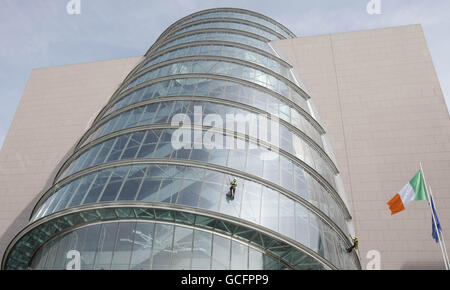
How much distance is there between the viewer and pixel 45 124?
3900 cm

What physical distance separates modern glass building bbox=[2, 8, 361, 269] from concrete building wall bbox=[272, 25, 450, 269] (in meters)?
2.90

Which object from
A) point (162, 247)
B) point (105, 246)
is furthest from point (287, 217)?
point (105, 246)

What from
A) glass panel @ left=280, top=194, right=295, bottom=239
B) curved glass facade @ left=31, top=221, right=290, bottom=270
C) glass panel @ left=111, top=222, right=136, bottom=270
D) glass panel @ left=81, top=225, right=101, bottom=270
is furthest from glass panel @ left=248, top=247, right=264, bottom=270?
glass panel @ left=81, top=225, right=101, bottom=270

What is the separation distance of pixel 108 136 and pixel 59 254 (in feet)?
24.7

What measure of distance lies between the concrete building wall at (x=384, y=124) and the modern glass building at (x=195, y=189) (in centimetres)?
290

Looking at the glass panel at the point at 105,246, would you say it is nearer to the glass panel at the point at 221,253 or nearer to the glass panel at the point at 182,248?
the glass panel at the point at 182,248

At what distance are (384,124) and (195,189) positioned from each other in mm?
20285

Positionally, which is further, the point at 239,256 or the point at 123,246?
the point at 239,256

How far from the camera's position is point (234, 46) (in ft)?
104

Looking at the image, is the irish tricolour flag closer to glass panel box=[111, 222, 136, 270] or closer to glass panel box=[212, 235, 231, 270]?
glass panel box=[212, 235, 231, 270]

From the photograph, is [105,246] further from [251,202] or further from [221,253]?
[251,202]
